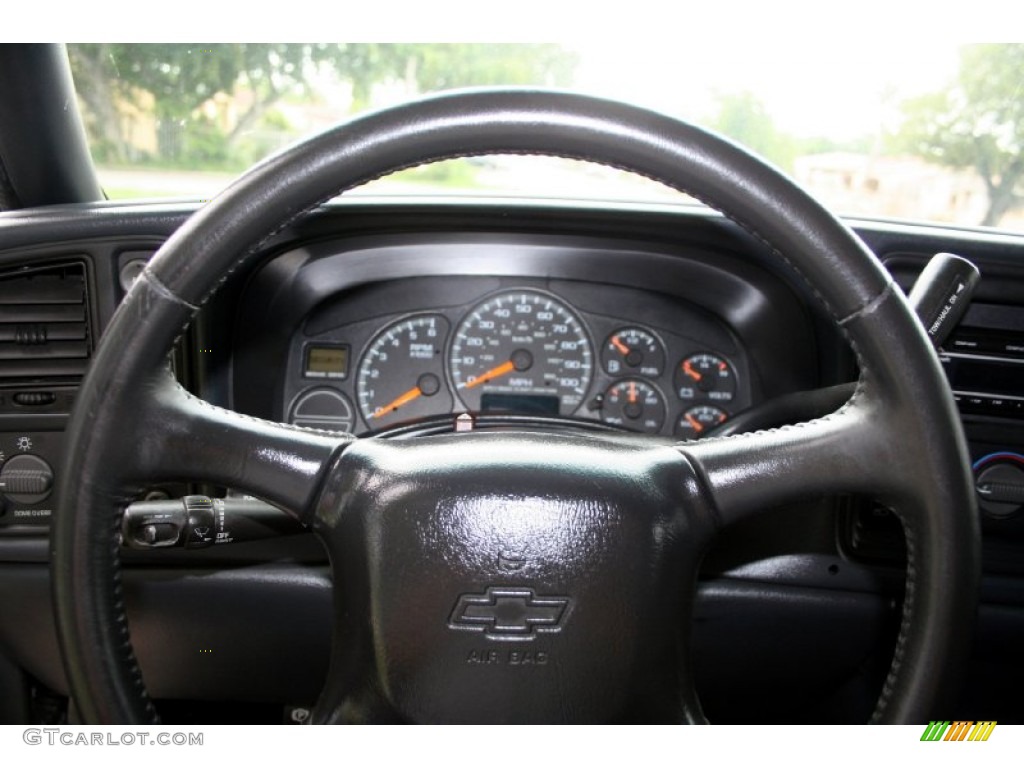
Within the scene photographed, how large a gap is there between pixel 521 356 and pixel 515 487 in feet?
3.25

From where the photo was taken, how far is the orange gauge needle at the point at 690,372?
1.98 m

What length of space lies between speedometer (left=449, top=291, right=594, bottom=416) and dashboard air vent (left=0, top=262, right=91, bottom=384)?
0.67m

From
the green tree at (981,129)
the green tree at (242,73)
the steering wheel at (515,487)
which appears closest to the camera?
the steering wheel at (515,487)

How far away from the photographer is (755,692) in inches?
72.6

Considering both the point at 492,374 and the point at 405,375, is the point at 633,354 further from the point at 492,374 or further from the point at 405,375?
the point at 405,375

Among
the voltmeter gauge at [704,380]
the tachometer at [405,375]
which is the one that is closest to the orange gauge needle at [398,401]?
the tachometer at [405,375]

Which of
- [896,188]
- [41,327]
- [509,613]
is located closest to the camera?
[509,613]

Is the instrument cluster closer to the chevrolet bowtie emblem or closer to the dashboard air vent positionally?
the dashboard air vent

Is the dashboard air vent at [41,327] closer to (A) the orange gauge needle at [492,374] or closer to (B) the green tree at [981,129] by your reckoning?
(A) the orange gauge needle at [492,374]

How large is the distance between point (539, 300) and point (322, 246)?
1.39 feet

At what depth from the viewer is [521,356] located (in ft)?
6.52

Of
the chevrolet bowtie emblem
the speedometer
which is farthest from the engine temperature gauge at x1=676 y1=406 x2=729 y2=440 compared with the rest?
the chevrolet bowtie emblem

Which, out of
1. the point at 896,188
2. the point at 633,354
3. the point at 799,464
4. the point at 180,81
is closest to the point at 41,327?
the point at 180,81

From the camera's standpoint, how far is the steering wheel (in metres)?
0.95
